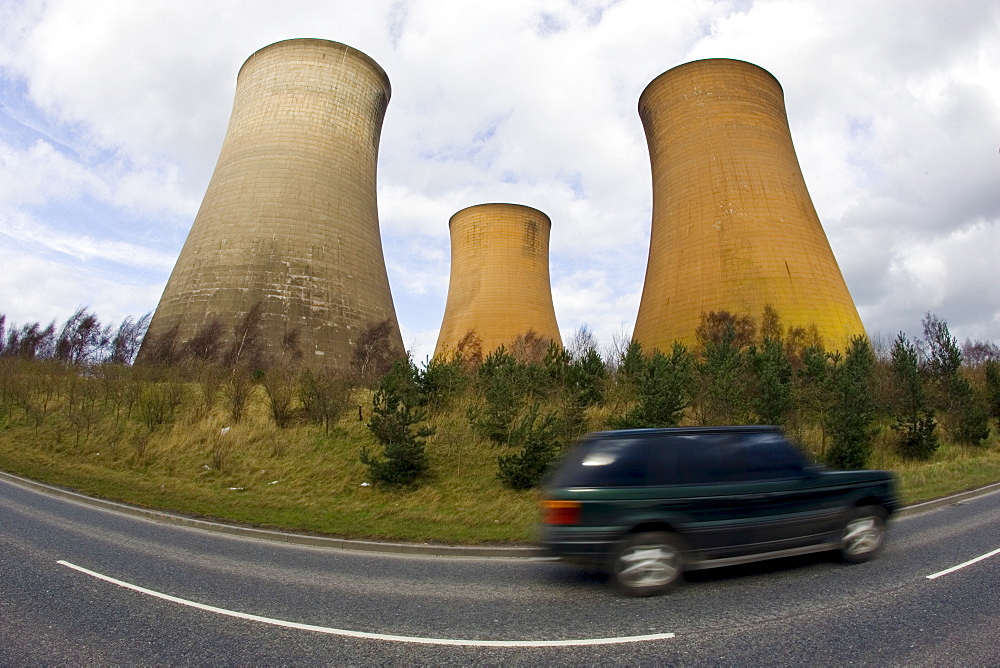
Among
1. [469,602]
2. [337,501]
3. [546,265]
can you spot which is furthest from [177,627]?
[546,265]

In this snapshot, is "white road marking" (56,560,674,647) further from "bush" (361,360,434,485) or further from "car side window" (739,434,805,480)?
"bush" (361,360,434,485)

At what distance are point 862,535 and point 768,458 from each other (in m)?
1.14

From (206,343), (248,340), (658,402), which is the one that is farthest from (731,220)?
(206,343)

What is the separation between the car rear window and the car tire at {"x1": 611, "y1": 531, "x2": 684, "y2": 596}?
394 mm

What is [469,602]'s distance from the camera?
12.1ft

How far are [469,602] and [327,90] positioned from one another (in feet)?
69.1

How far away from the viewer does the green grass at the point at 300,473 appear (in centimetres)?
723

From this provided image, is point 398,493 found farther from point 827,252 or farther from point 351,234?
point 827,252

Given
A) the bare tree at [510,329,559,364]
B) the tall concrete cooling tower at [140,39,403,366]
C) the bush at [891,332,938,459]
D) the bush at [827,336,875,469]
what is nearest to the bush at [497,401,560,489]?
the bush at [827,336,875,469]

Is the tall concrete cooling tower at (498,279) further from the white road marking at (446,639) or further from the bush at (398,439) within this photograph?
the white road marking at (446,639)

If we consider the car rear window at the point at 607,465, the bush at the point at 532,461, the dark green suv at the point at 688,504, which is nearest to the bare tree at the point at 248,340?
the bush at the point at 532,461

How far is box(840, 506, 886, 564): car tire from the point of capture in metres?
4.21

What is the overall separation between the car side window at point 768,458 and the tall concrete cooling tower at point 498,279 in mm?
20725

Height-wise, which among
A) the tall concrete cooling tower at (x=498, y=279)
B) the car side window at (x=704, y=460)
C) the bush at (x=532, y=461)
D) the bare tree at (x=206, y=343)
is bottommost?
the bush at (x=532, y=461)
